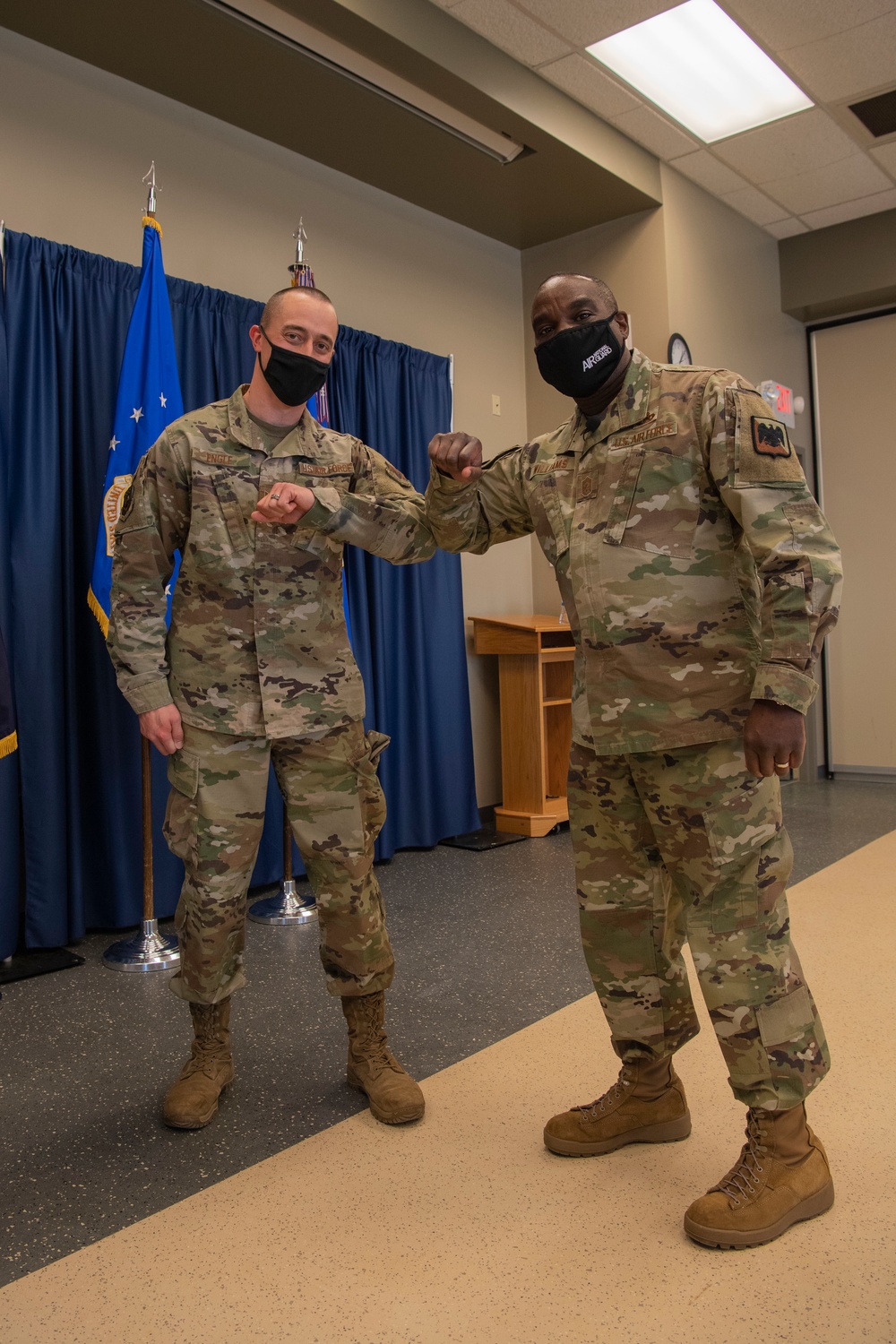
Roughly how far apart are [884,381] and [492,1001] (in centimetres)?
535

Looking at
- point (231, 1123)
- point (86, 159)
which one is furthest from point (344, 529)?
point (86, 159)

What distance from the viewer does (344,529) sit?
72.5 inches

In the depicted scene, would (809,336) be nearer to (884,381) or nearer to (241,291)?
(884,381)

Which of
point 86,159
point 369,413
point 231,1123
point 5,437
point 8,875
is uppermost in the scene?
point 86,159

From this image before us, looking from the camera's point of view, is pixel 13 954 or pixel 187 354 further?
pixel 187 354

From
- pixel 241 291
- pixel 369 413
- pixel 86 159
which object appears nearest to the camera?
pixel 86 159

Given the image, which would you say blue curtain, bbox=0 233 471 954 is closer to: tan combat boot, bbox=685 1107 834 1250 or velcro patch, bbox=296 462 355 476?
velcro patch, bbox=296 462 355 476

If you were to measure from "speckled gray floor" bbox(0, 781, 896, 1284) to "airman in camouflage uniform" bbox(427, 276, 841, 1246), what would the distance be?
656 millimetres

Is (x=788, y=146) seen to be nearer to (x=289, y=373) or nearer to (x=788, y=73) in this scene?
(x=788, y=73)

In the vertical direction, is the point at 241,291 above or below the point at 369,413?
above

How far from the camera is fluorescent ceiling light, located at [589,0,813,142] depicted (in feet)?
13.0

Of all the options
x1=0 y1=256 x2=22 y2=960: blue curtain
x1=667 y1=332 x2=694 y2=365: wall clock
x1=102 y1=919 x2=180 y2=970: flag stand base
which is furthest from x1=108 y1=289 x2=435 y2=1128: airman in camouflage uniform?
x1=667 y1=332 x2=694 y2=365: wall clock

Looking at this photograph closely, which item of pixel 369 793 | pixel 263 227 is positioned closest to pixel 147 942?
pixel 369 793

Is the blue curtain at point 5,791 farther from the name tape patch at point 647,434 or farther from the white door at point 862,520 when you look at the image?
the white door at point 862,520
